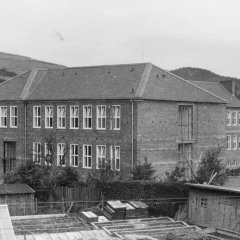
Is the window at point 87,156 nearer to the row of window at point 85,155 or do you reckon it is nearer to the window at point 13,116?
the row of window at point 85,155

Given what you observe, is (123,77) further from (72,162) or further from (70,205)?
(70,205)

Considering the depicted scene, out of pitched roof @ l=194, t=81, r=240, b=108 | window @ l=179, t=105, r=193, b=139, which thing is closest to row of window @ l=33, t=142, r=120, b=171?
window @ l=179, t=105, r=193, b=139

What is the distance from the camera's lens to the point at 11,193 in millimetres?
35281

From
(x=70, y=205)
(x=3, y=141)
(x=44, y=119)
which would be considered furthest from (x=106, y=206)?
(x=3, y=141)

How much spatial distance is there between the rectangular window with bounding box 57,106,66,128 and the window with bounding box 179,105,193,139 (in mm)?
9599

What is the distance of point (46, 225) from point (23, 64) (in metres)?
98.5

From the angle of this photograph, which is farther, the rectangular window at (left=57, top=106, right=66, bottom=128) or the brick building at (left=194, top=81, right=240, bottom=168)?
the brick building at (left=194, top=81, right=240, bottom=168)

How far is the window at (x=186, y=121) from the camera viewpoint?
153 ft

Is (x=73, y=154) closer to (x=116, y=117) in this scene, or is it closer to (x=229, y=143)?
(x=116, y=117)

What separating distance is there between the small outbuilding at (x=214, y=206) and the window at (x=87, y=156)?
42.3 ft

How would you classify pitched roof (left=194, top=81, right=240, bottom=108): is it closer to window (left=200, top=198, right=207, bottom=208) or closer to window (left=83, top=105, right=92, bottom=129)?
window (left=83, top=105, right=92, bottom=129)

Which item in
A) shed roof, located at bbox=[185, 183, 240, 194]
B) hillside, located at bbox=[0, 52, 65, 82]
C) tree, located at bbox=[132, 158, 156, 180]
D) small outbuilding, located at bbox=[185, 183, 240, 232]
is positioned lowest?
small outbuilding, located at bbox=[185, 183, 240, 232]

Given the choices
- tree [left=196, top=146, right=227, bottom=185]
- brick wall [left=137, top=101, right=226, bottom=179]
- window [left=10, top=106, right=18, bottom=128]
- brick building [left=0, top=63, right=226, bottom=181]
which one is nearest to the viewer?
tree [left=196, top=146, right=227, bottom=185]

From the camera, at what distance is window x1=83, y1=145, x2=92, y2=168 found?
151 feet
